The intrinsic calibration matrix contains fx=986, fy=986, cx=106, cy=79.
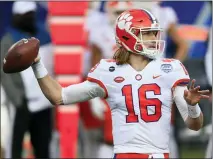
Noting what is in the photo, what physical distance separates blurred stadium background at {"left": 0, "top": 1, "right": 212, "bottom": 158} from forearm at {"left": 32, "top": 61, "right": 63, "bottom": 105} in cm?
294

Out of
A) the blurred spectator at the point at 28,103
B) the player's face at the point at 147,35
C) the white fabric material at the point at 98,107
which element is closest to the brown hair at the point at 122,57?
the player's face at the point at 147,35

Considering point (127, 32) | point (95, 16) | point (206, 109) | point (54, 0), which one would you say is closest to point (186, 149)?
point (206, 109)

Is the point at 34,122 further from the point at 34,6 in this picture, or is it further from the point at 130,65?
the point at 130,65

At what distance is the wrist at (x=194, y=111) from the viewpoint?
4.96 m

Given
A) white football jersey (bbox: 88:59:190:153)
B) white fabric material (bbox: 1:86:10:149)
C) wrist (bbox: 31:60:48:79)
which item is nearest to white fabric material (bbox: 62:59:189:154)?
white football jersey (bbox: 88:59:190:153)

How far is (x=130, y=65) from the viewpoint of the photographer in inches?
202

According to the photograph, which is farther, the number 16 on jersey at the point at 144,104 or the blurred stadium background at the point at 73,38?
the blurred stadium background at the point at 73,38

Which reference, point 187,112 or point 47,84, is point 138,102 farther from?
point 47,84

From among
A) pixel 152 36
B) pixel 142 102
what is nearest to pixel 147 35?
pixel 152 36

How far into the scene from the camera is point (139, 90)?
5.04 m

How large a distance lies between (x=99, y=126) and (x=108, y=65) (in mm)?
4173

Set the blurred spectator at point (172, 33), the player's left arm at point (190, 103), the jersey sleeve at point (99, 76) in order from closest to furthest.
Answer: the player's left arm at point (190, 103)
the jersey sleeve at point (99, 76)
the blurred spectator at point (172, 33)

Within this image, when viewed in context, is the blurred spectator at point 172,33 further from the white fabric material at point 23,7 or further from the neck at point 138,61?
A: the neck at point 138,61

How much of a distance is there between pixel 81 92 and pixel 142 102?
0.36 metres
